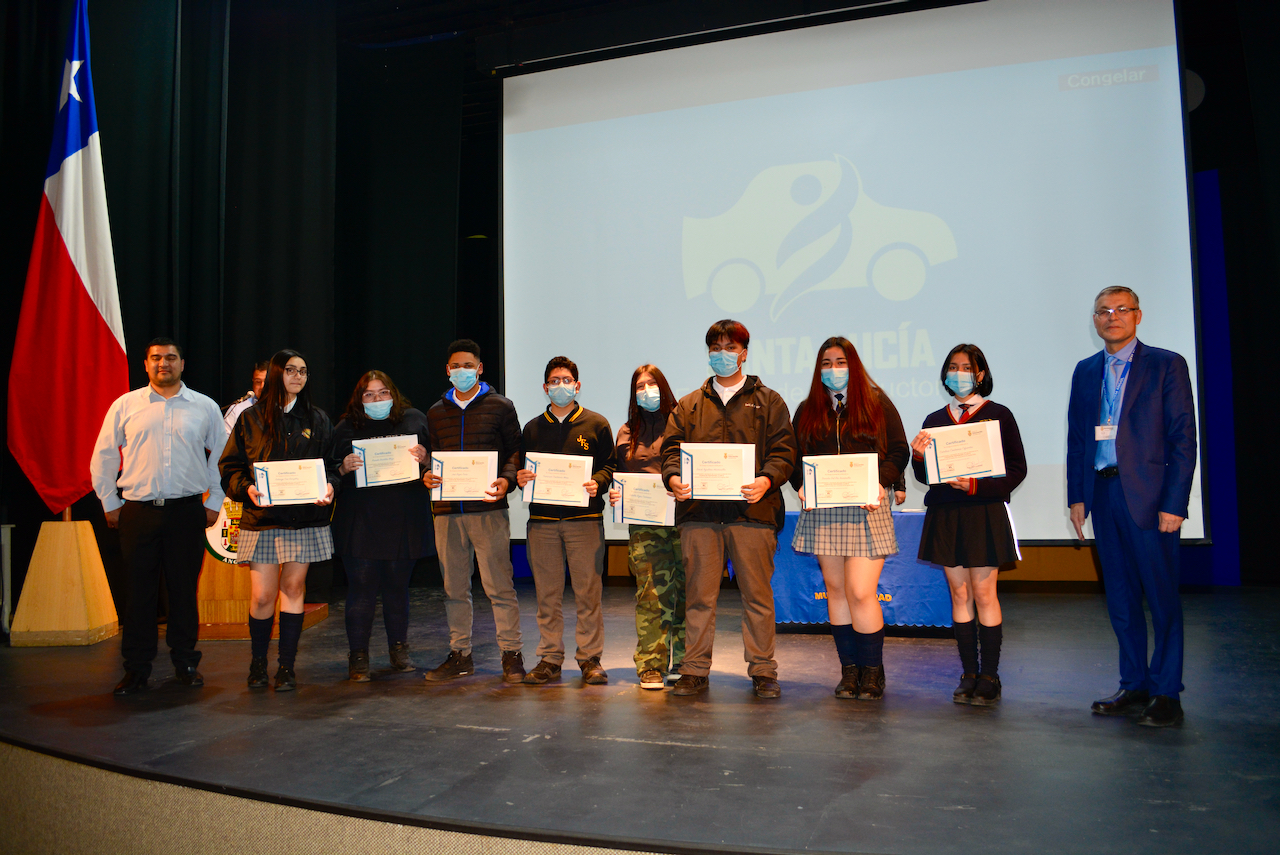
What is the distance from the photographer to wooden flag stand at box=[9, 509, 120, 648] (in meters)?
4.60

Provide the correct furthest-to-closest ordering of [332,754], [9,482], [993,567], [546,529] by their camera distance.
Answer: [9,482], [546,529], [993,567], [332,754]

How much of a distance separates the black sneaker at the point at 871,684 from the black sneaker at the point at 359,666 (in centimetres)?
219

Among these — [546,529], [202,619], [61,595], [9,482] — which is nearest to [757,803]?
[546,529]

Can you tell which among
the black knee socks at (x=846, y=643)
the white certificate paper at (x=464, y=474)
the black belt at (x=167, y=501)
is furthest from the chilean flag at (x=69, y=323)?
the black knee socks at (x=846, y=643)

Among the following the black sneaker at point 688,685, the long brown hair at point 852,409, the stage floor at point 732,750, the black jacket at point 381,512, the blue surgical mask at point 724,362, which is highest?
the blue surgical mask at point 724,362

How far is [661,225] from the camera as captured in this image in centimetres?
613

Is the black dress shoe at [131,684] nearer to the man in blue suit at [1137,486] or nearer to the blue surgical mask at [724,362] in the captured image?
the blue surgical mask at [724,362]

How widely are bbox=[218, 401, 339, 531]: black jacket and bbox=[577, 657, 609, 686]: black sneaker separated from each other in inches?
52.8

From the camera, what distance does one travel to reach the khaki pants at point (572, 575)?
3.54 m

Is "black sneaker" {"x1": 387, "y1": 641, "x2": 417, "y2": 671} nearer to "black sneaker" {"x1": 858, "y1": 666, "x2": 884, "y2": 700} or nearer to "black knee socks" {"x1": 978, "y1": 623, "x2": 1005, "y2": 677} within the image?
"black sneaker" {"x1": 858, "y1": 666, "x2": 884, "y2": 700}

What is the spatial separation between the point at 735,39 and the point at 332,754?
5433 mm

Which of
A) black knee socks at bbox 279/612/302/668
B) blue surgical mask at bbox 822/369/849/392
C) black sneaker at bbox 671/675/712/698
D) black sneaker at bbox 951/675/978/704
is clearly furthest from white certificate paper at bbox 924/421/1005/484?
black knee socks at bbox 279/612/302/668

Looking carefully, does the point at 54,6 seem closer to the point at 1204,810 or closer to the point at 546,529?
the point at 546,529

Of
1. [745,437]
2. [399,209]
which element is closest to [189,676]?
[745,437]
